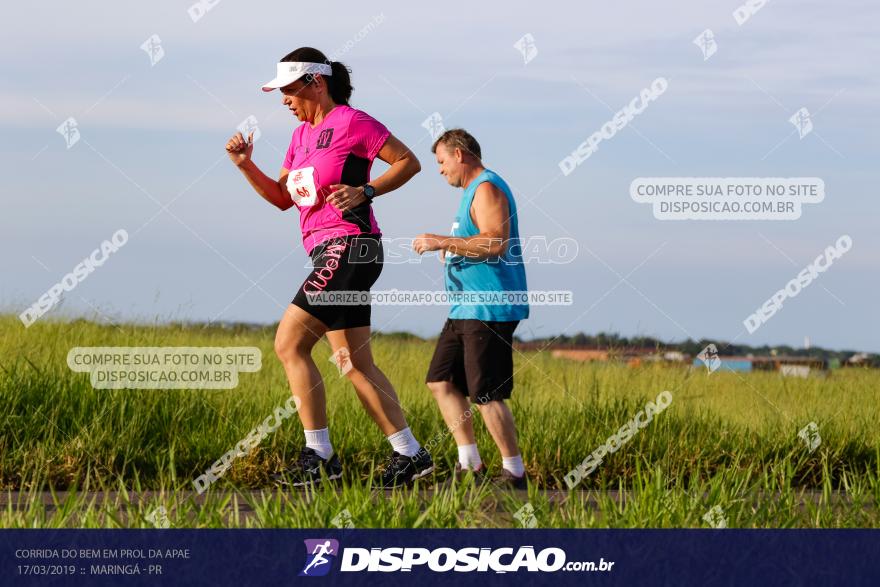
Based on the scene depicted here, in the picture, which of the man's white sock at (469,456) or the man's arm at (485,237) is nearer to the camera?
the man's arm at (485,237)

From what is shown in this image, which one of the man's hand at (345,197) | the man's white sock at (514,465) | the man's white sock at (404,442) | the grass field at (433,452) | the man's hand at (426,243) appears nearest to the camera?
the grass field at (433,452)

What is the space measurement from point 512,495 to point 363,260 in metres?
1.58

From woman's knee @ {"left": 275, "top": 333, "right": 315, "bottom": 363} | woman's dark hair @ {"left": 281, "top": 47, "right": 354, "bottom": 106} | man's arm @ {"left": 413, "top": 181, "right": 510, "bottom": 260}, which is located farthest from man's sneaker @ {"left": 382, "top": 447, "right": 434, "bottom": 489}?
woman's dark hair @ {"left": 281, "top": 47, "right": 354, "bottom": 106}

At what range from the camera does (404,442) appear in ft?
22.6

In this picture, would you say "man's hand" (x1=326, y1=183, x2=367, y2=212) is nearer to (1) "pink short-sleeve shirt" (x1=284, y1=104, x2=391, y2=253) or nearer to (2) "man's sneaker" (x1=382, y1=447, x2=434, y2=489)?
(1) "pink short-sleeve shirt" (x1=284, y1=104, x2=391, y2=253)

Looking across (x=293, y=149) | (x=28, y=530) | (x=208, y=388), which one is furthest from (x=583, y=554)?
(x=208, y=388)

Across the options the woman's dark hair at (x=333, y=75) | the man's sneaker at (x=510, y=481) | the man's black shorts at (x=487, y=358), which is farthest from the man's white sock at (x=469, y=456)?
the woman's dark hair at (x=333, y=75)

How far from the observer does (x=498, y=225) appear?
6.54 m

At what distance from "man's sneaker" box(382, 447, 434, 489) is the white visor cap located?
2.29 meters

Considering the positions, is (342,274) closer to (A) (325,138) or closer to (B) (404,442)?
(A) (325,138)

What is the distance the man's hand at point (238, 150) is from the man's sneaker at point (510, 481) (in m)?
2.42

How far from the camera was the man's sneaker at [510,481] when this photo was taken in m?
6.72

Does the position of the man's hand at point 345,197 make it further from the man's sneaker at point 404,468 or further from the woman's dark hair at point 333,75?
the man's sneaker at point 404,468

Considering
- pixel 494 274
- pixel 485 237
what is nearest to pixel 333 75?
pixel 485 237
